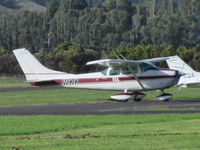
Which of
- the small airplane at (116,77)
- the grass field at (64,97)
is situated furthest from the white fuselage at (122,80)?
the grass field at (64,97)

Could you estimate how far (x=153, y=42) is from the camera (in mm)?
128625

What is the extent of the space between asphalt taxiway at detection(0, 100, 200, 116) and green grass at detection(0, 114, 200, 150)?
8.50 feet

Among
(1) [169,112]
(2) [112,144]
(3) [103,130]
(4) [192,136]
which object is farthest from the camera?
(1) [169,112]

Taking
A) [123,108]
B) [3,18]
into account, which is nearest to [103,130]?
[123,108]

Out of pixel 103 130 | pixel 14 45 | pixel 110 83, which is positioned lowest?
pixel 14 45

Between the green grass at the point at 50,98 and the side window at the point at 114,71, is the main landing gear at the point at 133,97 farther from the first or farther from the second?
the green grass at the point at 50,98

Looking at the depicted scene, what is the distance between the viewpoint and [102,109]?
30531 millimetres

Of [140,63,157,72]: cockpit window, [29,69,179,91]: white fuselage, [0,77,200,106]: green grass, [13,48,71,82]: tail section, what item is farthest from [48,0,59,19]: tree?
[140,63,157,72]: cockpit window

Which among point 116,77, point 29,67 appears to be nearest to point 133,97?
point 116,77

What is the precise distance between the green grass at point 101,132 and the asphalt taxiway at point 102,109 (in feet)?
8.50

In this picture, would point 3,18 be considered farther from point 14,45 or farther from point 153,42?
point 153,42

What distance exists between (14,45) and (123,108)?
10739cm

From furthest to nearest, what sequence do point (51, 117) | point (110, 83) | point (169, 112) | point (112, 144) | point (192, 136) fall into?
point (110, 83)
point (169, 112)
point (51, 117)
point (192, 136)
point (112, 144)

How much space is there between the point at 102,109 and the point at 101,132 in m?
10.8
